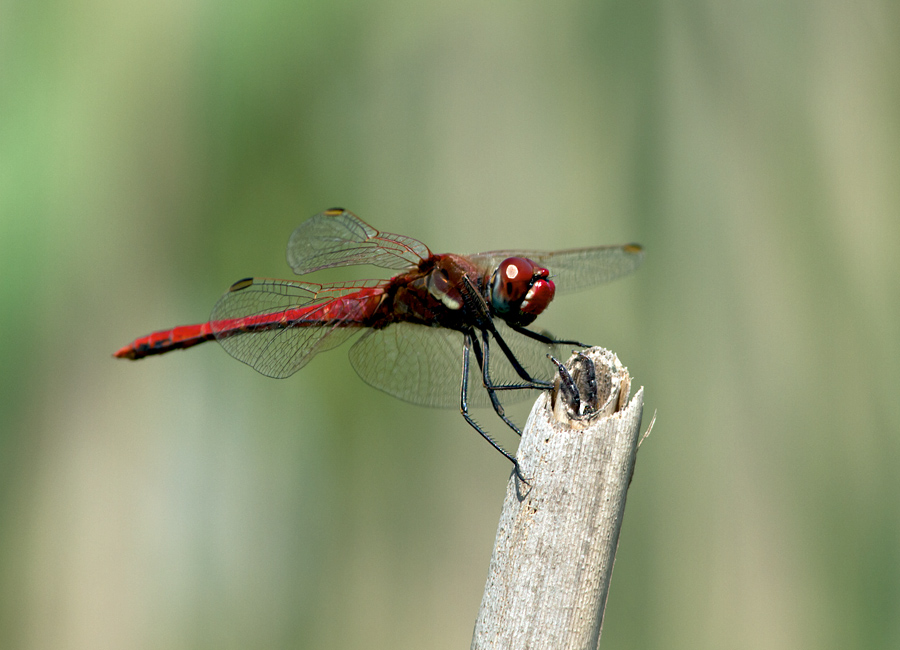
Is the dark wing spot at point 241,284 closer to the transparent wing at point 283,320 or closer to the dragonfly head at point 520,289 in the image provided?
the transparent wing at point 283,320

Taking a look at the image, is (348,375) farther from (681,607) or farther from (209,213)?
(681,607)

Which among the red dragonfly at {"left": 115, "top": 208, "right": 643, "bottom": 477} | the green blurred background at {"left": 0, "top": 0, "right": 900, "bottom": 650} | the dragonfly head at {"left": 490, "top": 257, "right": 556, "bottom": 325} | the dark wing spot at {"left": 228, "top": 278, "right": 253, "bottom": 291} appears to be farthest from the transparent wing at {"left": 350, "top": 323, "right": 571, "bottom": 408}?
the green blurred background at {"left": 0, "top": 0, "right": 900, "bottom": 650}

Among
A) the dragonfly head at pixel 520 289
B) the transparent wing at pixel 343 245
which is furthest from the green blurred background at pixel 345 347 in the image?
the dragonfly head at pixel 520 289

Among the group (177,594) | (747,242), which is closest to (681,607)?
(747,242)

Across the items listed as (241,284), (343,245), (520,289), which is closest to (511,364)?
(520,289)

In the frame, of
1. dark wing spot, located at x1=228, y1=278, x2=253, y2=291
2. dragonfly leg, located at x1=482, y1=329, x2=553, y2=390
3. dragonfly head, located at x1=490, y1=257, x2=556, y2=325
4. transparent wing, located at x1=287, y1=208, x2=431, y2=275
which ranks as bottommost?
dragonfly leg, located at x1=482, y1=329, x2=553, y2=390

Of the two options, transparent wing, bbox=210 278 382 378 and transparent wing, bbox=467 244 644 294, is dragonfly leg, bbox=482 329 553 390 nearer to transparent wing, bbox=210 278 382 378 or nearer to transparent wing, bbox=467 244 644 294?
transparent wing, bbox=467 244 644 294
